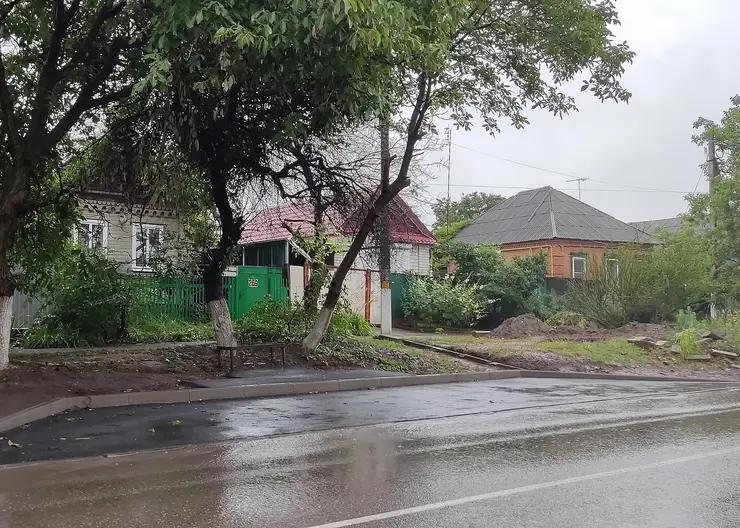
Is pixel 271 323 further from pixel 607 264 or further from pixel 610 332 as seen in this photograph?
pixel 607 264

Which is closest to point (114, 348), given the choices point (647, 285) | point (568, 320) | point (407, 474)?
point (407, 474)

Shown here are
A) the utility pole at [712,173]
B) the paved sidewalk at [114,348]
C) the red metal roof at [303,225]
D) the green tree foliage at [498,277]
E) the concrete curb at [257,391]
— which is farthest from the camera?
the utility pole at [712,173]

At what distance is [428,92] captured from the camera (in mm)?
14969

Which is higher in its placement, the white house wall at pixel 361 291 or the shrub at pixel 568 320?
the white house wall at pixel 361 291

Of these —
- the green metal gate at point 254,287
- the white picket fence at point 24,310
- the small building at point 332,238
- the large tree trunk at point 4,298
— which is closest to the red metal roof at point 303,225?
the small building at point 332,238

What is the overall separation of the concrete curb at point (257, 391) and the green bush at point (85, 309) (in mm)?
6288

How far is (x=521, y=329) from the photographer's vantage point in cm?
2375

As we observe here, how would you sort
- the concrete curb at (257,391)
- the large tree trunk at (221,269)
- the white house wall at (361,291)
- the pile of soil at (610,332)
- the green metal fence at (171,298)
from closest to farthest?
the concrete curb at (257,391) → the large tree trunk at (221,269) → the green metal fence at (171,298) → the pile of soil at (610,332) → the white house wall at (361,291)

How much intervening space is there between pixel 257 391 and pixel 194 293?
28.8 ft

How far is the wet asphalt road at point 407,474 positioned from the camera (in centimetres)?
535

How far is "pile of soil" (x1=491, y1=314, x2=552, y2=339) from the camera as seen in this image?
2331cm

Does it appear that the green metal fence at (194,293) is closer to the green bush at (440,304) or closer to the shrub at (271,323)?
the shrub at (271,323)

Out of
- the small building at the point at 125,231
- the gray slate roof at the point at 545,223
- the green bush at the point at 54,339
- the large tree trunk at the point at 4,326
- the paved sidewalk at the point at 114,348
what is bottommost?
the paved sidewalk at the point at 114,348

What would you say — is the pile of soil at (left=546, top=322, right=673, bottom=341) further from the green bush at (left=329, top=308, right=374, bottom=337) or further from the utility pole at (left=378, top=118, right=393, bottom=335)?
the green bush at (left=329, top=308, right=374, bottom=337)
